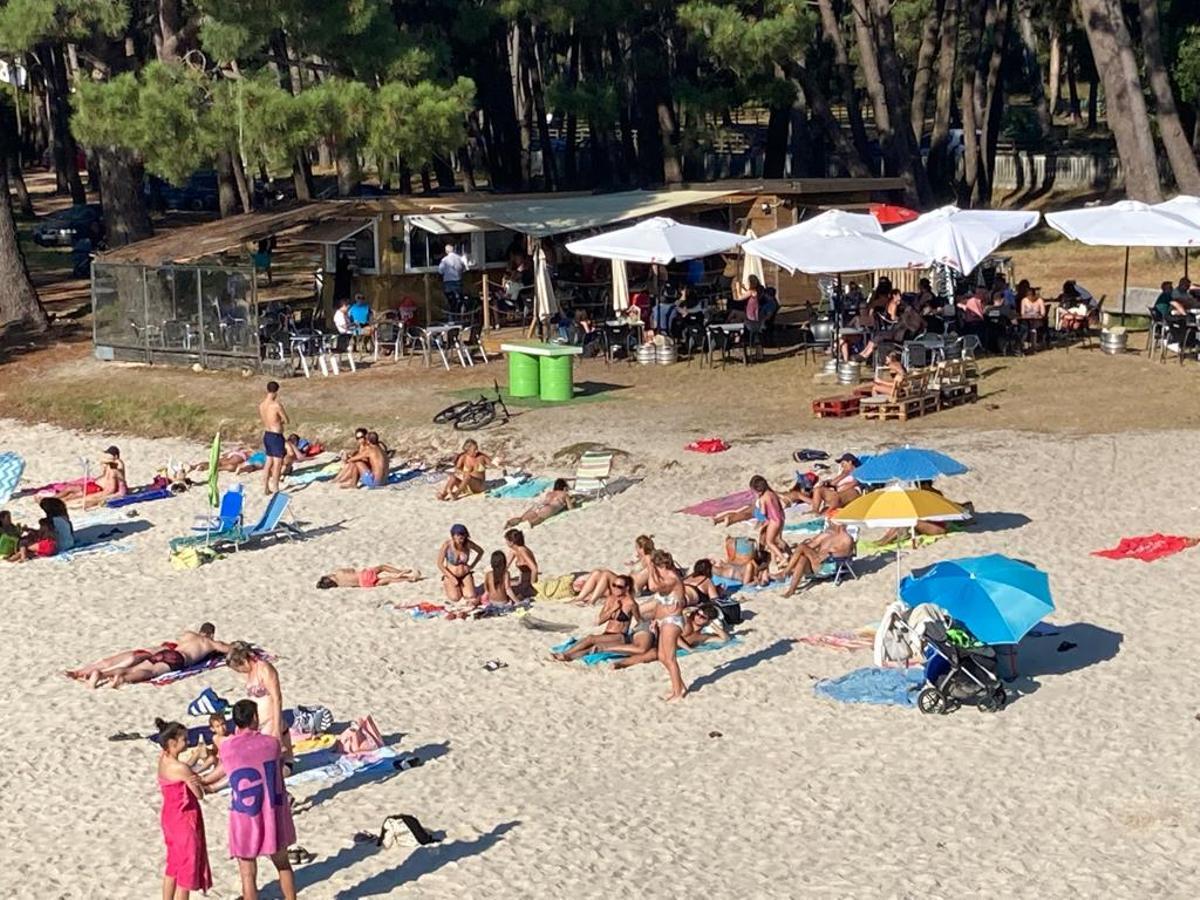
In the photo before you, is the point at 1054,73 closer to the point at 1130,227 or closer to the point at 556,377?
the point at 1130,227

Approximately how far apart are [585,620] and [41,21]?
17494 millimetres

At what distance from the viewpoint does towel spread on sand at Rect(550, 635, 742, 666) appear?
48.4 feet

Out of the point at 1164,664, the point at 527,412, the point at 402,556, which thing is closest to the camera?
the point at 1164,664

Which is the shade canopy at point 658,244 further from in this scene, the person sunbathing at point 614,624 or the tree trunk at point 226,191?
the tree trunk at point 226,191

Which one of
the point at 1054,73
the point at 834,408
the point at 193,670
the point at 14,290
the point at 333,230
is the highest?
the point at 1054,73

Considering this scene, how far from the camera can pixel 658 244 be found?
25.7 m

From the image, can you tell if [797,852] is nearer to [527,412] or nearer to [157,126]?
[527,412]

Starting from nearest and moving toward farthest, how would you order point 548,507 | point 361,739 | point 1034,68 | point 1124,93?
point 361,739
point 548,507
point 1124,93
point 1034,68

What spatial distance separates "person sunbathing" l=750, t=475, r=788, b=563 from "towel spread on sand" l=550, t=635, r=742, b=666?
1.82 metres

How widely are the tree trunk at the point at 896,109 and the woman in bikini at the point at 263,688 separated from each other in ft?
90.5

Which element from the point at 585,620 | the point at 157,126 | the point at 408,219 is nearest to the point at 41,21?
the point at 157,126

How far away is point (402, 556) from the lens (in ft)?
61.0

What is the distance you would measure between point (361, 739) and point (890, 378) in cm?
1149

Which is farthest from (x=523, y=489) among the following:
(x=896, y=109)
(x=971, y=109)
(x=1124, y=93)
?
(x=971, y=109)
